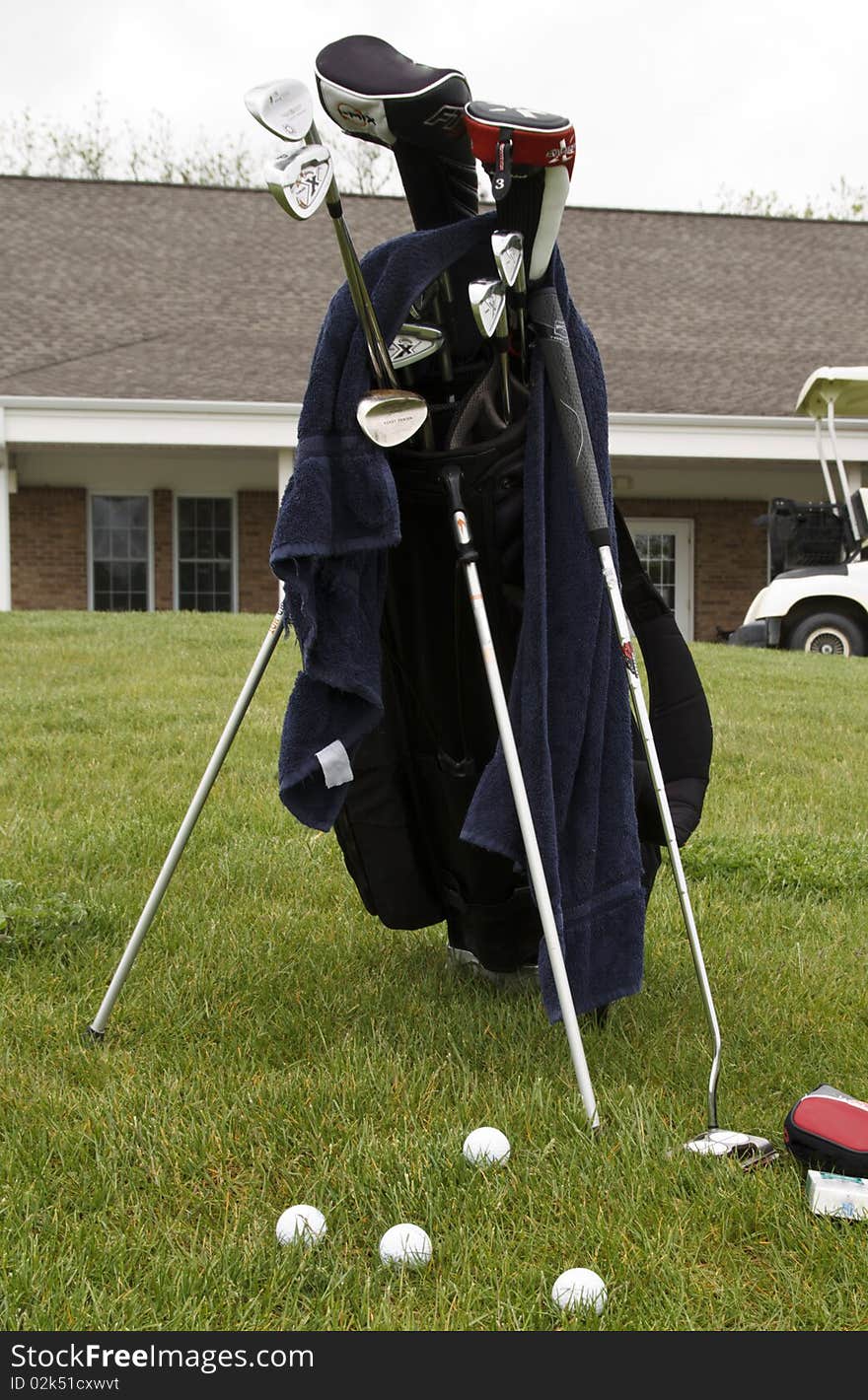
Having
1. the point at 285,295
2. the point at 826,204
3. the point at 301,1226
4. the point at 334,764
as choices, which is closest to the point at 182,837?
the point at 334,764

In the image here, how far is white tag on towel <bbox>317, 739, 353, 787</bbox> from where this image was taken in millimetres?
2639

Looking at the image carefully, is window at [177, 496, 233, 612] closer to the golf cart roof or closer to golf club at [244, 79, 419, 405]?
the golf cart roof

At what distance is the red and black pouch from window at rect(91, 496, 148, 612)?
1502 centimetres

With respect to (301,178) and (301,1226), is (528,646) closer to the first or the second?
(301,178)

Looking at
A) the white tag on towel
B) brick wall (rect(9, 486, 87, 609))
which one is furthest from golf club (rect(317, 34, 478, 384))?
brick wall (rect(9, 486, 87, 609))

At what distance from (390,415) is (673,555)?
15433mm

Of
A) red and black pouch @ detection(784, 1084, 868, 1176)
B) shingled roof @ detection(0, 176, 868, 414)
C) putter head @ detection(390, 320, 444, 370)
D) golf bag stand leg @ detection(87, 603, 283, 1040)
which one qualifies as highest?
shingled roof @ detection(0, 176, 868, 414)

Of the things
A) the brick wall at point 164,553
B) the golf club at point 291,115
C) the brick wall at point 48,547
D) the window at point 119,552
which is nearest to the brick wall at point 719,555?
Answer: the brick wall at point 164,553

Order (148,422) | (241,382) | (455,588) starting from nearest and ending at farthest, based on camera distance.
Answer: (455,588), (148,422), (241,382)

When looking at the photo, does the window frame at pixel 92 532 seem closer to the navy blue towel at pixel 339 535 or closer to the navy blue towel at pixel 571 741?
the navy blue towel at pixel 339 535

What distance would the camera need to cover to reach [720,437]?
15.4m

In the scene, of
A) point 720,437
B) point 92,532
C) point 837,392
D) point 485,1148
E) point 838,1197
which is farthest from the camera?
point 92,532

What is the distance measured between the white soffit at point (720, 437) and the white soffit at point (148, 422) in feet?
13.5

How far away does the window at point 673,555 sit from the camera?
17.4 meters
